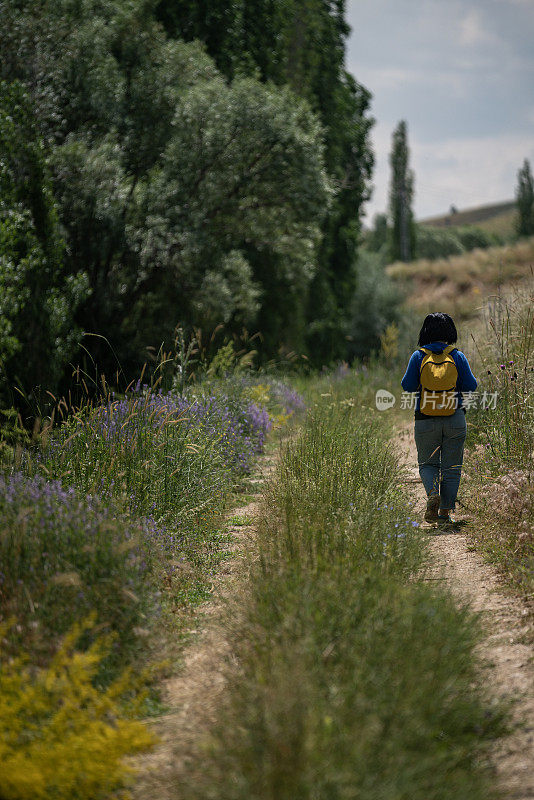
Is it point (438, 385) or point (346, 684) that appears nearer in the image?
point (346, 684)

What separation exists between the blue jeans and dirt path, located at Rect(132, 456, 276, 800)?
2.00m

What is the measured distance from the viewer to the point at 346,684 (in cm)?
266

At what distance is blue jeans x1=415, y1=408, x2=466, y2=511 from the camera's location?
18.3 ft

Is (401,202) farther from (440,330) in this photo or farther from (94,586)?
(94,586)

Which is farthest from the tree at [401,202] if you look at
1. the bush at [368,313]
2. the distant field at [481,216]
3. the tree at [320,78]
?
the distant field at [481,216]

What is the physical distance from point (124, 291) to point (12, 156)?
380 centimetres

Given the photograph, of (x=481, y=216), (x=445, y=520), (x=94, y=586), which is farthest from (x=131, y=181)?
(x=481, y=216)

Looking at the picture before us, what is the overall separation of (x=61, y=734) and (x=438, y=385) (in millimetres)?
3947

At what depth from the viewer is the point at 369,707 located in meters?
2.45

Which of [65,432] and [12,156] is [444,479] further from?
[12,156]

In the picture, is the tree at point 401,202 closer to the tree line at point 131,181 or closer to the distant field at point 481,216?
the tree line at point 131,181

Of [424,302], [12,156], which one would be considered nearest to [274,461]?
[12,156]

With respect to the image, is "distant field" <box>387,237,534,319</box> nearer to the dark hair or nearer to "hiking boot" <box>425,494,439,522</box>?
the dark hair

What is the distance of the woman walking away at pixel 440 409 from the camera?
556 cm
